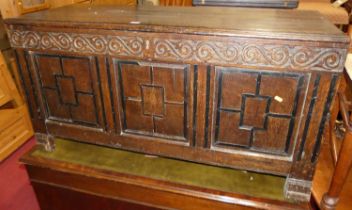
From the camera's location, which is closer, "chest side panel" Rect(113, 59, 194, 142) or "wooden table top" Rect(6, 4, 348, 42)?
"wooden table top" Rect(6, 4, 348, 42)

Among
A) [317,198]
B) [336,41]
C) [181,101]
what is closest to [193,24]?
[181,101]

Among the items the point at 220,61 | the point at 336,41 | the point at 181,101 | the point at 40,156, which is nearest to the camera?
the point at 336,41

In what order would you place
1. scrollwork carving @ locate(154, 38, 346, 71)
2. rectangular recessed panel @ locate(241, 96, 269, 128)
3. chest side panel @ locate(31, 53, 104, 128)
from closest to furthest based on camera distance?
1. scrollwork carving @ locate(154, 38, 346, 71)
2. rectangular recessed panel @ locate(241, 96, 269, 128)
3. chest side panel @ locate(31, 53, 104, 128)

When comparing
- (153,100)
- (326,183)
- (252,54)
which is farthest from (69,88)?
(326,183)

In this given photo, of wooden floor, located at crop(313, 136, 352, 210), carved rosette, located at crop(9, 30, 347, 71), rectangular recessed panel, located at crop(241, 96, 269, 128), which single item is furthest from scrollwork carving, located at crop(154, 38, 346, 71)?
wooden floor, located at crop(313, 136, 352, 210)

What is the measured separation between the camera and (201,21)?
36.1 inches

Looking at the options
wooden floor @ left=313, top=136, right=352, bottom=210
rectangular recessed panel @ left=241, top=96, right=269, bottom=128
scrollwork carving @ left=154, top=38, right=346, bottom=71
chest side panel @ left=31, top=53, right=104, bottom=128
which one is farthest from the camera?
wooden floor @ left=313, top=136, right=352, bottom=210

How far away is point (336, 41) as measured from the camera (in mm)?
725

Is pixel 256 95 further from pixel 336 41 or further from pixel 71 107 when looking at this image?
pixel 71 107

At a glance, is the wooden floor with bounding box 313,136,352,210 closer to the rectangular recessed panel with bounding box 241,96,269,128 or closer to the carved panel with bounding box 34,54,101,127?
the rectangular recessed panel with bounding box 241,96,269,128

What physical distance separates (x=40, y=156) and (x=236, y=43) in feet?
3.24

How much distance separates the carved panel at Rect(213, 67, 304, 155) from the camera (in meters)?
0.84

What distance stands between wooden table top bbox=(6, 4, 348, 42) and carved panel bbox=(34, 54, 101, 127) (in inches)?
5.7

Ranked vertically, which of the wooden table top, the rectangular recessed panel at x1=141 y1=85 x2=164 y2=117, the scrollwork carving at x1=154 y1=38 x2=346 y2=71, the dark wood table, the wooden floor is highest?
the wooden table top
